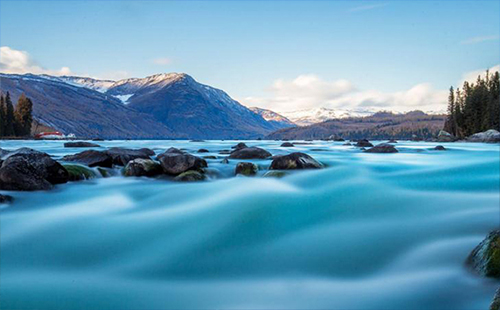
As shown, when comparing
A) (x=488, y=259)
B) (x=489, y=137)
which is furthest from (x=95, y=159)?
(x=489, y=137)

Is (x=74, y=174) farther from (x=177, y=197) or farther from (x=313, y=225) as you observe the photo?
(x=313, y=225)

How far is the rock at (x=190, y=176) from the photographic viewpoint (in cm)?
1426

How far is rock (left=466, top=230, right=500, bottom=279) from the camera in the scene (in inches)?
208

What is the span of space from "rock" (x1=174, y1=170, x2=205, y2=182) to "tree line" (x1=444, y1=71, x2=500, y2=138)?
279 feet

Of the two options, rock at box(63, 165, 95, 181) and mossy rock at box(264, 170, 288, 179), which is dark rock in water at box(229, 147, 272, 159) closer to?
mossy rock at box(264, 170, 288, 179)

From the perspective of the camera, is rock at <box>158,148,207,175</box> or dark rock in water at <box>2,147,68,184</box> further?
rock at <box>158,148,207,175</box>

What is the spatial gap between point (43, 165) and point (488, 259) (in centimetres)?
1313

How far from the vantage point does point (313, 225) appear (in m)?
8.97

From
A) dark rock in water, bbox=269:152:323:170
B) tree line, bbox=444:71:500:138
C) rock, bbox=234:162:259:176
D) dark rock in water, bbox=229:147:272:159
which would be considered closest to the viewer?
rock, bbox=234:162:259:176

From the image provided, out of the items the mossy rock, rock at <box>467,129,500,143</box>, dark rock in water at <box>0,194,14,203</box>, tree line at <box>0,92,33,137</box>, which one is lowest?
dark rock in water at <box>0,194,14,203</box>

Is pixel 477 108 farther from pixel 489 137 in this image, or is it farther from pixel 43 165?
pixel 43 165

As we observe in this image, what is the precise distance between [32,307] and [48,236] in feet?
11.6

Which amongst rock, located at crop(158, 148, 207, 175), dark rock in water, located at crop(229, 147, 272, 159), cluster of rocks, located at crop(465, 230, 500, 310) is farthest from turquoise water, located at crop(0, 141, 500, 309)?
dark rock in water, located at crop(229, 147, 272, 159)

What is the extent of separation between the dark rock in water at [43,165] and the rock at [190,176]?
4147 mm
